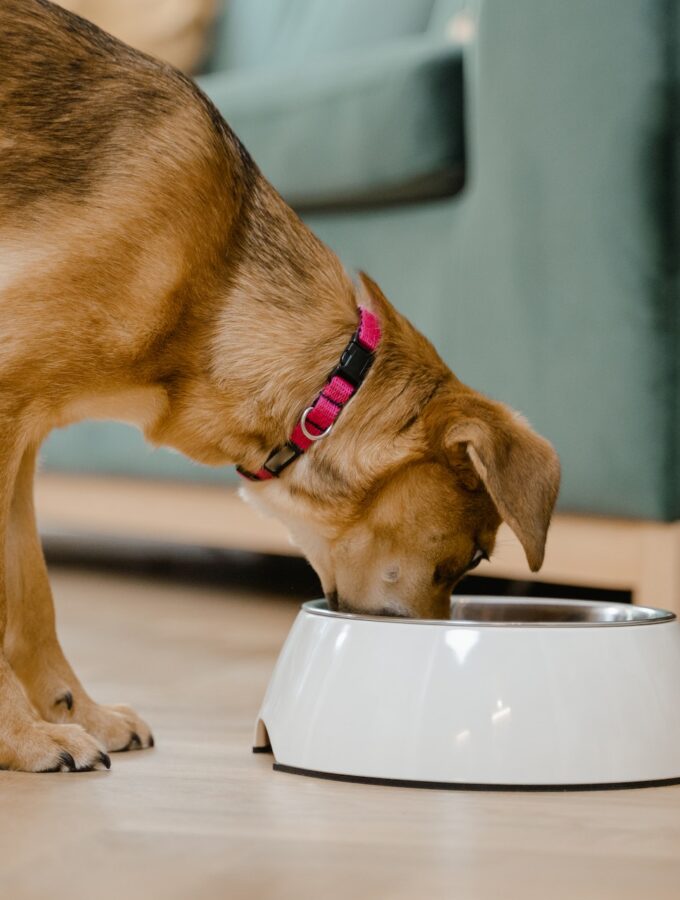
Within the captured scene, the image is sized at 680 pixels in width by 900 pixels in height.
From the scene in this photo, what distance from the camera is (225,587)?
3559 millimetres

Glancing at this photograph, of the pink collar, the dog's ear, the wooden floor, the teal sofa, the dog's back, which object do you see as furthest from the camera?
the teal sofa

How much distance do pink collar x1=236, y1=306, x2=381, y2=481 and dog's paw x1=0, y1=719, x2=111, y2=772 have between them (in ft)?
1.66

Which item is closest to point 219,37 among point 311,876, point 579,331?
point 579,331

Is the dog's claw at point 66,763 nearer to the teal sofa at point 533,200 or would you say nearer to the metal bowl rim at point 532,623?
the metal bowl rim at point 532,623

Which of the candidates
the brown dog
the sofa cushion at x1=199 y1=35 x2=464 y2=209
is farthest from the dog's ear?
the sofa cushion at x1=199 y1=35 x2=464 y2=209

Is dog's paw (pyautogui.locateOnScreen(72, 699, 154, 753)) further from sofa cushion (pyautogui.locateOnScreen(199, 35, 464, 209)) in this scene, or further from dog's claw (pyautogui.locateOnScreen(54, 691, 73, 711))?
sofa cushion (pyautogui.locateOnScreen(199, 35, 464, 209))

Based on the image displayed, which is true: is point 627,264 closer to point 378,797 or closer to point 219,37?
point 378,797

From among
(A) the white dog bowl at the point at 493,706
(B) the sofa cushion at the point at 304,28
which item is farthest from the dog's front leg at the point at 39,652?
(B) the sofa cushion at the point at 304,28

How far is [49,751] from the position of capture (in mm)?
1506

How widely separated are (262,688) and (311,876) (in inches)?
40.0

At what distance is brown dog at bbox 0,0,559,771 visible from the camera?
5.39 feet

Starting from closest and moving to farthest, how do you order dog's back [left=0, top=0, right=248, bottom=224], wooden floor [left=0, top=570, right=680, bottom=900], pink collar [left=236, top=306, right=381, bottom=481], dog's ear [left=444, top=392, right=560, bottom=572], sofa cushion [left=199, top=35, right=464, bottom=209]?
wooden floor [left=0, top=570, right=680, bottom=900], dog's ear [left=444, top=392, right=560, bottom=572], dog's back [left=0, top=0, right=248, bottom=224], pink collar [left=236, top=306, right=381, bottom=481], sofa cushion [left=199, top=35, right=464, bottom=209]

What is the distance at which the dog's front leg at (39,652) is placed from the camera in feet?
5.50

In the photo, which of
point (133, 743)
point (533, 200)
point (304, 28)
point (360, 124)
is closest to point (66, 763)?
point (133, 743)
